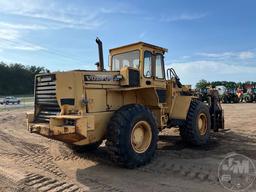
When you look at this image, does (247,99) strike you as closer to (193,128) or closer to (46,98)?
(193,128)

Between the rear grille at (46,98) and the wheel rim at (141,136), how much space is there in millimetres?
1769

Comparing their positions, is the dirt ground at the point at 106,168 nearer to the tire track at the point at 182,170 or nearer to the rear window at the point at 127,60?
the tire track at the point at 182,170

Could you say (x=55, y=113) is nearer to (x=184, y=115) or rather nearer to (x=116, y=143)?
(x=116, y=143)

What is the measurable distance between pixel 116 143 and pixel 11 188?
2132 mm

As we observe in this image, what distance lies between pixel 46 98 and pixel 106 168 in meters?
2.08

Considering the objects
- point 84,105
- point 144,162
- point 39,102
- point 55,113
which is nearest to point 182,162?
point 144,162

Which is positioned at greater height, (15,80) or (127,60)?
(15,80)

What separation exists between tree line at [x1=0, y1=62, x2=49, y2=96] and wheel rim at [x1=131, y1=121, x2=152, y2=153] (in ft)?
230

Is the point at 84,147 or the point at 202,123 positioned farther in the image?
the point at 202,123

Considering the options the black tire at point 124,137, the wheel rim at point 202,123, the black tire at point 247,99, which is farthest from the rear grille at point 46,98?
the black tire at point 247,99

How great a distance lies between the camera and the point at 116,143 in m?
6.70
